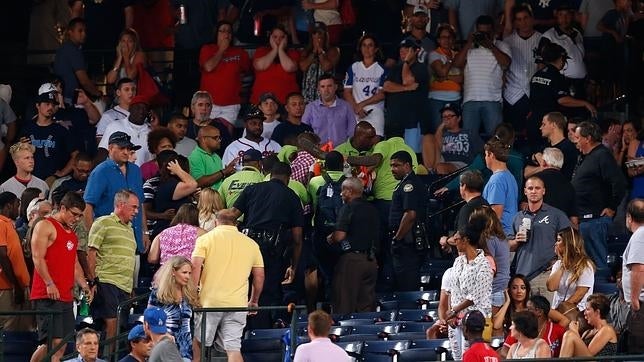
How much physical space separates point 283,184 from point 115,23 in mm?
6984

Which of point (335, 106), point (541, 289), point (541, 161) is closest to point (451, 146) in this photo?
point (335, 106)

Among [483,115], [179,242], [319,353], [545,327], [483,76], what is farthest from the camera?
[483,76]

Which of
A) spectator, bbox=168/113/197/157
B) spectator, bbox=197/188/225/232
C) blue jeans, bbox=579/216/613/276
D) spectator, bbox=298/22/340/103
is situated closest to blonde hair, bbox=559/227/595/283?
blue jeans, bbox=579/216/613/276

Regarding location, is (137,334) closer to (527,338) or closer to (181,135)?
(527,338)

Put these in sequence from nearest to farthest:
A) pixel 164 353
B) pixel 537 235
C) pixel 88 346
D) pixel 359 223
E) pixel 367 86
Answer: pixel 164 353 → pixel 88 346 → pixel 537 235 → pixel 359 223 → pixel 367 86

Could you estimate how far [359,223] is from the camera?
17.7m

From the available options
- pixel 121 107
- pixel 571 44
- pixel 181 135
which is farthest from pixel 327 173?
pixel 571 44

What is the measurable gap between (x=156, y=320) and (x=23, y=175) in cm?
607

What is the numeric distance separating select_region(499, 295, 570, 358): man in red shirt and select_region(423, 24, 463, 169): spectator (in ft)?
22.4

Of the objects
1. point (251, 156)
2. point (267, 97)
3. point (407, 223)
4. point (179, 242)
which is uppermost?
point (267, 97)

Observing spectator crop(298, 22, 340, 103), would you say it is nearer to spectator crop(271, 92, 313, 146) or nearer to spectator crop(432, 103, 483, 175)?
spectator crop(271, 92, 313, 146)

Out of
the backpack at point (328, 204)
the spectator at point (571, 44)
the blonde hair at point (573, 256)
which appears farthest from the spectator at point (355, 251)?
the spectator at point (571, 44)

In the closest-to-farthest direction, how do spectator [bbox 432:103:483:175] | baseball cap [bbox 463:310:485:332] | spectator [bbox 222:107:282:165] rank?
1. baseball cap [bbox 463:310:485:332]
2. spectator [bbox 222:107:282:165]
3. spectator [bbox 432:103:483:175]

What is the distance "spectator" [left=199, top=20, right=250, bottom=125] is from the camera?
72.9ft
